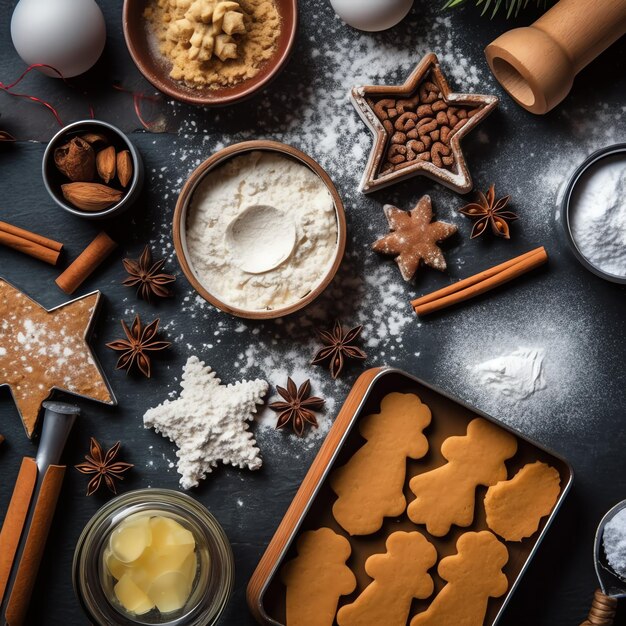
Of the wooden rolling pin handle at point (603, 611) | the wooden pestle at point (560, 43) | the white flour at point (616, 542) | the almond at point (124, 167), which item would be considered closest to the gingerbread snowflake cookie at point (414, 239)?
the wooden pestle at point (560, 43)

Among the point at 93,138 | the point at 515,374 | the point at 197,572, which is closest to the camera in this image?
the point at 197,572

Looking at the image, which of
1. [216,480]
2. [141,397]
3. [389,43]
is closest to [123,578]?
[216,480]

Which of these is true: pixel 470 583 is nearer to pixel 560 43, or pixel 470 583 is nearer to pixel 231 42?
pixel 560 43

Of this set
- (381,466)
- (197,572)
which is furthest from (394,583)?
(197,572)

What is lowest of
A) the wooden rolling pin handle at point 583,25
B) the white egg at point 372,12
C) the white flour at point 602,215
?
the white flour at point 602,215

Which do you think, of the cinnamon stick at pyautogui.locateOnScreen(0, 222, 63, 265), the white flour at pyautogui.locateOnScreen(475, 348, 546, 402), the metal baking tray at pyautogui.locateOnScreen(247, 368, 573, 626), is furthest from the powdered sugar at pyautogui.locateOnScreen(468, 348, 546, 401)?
the cinnamon stick at pyautogui.locateOnScreen(0, 222, 63, 265)

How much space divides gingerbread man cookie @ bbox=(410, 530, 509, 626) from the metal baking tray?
26 mm

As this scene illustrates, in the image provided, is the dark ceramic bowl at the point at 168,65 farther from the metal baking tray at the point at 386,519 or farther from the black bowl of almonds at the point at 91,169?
the metal baking tray at the point at 386,519

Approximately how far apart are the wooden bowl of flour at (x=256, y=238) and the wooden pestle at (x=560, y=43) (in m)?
0.54

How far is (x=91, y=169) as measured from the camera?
1.71 metres

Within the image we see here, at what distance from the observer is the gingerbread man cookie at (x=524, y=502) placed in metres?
1.71

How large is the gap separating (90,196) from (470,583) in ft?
4.34

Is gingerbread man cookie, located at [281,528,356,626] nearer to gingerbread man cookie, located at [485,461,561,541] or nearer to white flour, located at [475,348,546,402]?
gingerbread man cookie, located at [485,461,561,541]

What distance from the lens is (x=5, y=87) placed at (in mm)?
1824
